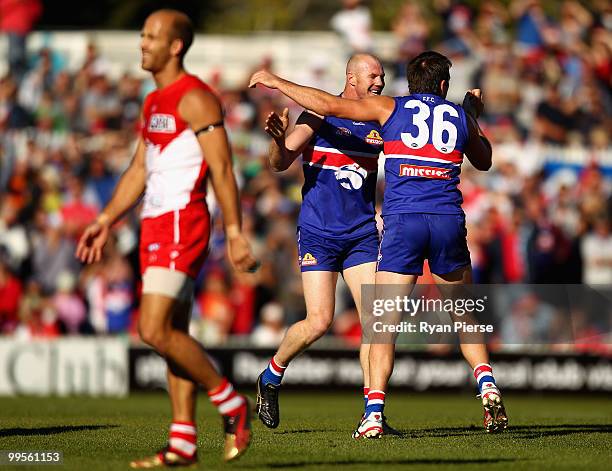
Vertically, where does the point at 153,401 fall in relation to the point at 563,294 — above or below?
below

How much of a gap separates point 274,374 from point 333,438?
1099mm

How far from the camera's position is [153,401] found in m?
16.2

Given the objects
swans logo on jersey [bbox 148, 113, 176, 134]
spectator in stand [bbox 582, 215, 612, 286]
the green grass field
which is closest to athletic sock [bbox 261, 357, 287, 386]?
the green grass field

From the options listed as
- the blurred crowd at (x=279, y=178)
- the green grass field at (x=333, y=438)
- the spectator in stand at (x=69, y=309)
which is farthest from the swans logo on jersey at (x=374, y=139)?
the spectator in stand at (x=69, y=309)

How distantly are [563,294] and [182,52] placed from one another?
1135 cm

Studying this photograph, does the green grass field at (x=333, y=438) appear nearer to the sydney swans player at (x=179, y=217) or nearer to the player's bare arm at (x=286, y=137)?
the sydney swans player at (x=179, y=217)

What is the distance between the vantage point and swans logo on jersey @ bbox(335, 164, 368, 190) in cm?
1050

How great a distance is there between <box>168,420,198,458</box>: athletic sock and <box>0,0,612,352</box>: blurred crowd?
10930mm

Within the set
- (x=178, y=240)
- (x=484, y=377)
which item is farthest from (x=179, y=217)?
(x=484, y=377)

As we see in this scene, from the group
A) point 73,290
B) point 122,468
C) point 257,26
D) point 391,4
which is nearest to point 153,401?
point 73,290

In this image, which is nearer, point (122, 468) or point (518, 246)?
point (122, 468)

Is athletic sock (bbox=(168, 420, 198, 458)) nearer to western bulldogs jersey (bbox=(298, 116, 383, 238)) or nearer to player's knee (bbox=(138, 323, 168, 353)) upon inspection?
player's knee (bbox=(138, 323, 168, 353))

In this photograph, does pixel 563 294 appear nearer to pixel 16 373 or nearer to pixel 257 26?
pixel 16 373

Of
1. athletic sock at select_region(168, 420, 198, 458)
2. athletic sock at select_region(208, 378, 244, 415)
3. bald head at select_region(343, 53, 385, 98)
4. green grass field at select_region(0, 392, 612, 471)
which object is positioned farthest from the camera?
bald head at select_region(343, 53, 385, 98)
